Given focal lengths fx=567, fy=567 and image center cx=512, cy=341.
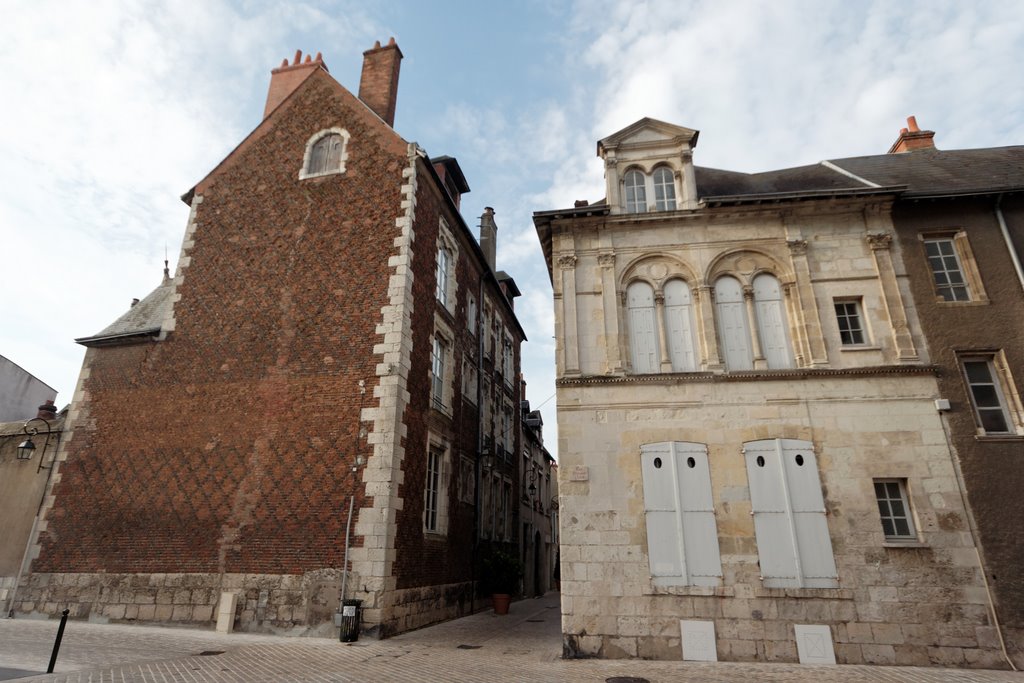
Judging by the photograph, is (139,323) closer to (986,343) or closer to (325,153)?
(325,153)

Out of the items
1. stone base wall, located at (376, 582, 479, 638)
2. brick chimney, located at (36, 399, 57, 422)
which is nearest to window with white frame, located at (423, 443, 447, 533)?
stone base wall, located at (376, 582, 479, 638)

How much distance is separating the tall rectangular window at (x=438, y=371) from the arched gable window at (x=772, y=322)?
7.79 m

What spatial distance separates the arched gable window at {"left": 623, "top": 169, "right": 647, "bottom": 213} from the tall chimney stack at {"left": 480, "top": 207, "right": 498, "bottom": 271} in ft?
36.6

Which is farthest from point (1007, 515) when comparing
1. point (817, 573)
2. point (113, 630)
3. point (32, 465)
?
point (32, 465)

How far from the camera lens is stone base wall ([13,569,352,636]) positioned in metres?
10.8

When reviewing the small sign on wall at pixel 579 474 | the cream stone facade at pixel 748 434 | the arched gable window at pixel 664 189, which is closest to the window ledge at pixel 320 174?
the cream stone facade at pixel 748 434

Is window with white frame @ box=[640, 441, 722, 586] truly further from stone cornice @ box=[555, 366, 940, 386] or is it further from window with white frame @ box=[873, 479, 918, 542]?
window with white frame @ box=[873, 479, 918, 542]

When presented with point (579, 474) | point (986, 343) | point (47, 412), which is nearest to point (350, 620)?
point (579, 474)

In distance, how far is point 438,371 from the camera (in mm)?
15125

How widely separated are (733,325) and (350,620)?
896cm

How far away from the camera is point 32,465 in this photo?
14.3 meters

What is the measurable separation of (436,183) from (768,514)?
11408mm

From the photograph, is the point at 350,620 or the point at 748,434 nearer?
the point at 748,434

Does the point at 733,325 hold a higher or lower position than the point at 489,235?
lower
